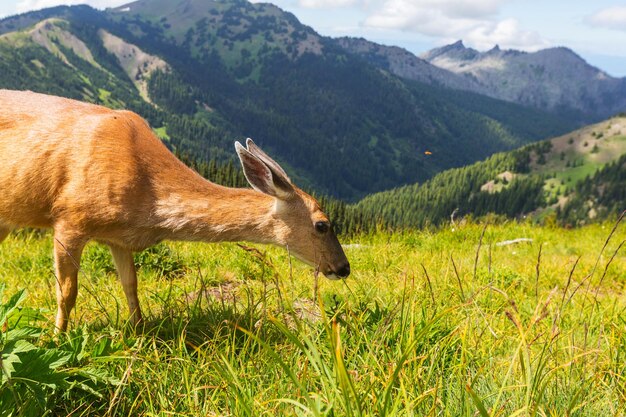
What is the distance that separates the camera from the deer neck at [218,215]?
5.16 meters

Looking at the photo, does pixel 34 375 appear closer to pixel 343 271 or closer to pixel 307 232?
pixel 307 232

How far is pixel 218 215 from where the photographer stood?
523 centimetres

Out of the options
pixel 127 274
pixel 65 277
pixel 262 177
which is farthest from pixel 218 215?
pixel 65 277

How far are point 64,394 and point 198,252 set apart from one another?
578cm

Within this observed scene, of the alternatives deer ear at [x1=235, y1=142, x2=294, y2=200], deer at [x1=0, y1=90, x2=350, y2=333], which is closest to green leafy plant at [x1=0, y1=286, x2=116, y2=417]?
deer at [x1=0, y1=90, x2=350, y2=333]

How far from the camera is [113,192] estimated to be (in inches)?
194

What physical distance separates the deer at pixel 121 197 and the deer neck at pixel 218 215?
1 centimetres

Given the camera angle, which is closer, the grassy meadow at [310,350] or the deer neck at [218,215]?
the grassy meadow at [310,350]

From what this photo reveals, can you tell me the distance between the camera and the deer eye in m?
5.38

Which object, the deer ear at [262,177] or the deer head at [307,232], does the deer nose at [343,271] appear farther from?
the deer ear at [262,177]

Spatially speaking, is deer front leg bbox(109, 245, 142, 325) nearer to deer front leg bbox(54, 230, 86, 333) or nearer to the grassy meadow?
the grassy meadow

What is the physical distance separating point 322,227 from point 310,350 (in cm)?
184

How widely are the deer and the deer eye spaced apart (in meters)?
0.01

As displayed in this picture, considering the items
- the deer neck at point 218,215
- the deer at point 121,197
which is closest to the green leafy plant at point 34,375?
the deer at point 121,197
